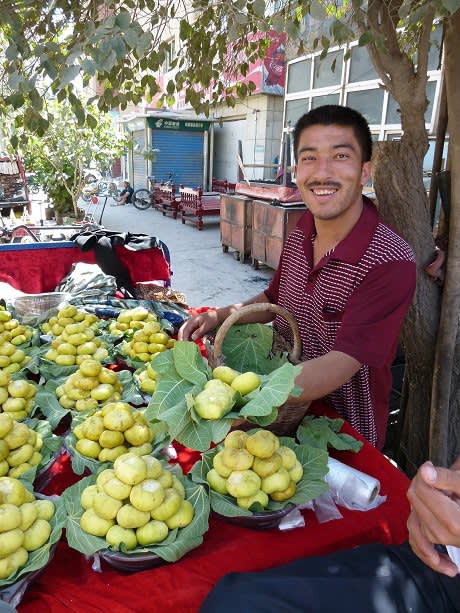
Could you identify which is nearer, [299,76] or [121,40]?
[121,40]

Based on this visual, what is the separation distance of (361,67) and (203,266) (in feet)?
16.8

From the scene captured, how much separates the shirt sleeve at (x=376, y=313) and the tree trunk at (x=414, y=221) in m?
0.71

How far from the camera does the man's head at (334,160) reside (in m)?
1.76

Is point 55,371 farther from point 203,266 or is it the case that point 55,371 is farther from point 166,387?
point 203,266

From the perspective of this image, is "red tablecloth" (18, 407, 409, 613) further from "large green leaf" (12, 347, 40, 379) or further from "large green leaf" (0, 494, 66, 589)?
"large green leaf" (12, 347, 40, 379)

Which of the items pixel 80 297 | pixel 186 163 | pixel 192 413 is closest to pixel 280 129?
pixel 186 163

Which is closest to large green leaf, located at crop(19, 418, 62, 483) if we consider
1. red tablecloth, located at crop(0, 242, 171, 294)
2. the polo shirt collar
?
the polo shirt collar

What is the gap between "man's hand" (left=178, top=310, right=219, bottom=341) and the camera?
198cm

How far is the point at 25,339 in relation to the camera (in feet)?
7.04

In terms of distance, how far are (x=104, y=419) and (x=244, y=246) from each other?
24.1 feet

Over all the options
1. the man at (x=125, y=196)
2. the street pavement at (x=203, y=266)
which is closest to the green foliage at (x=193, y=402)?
the street pavement at (x=203, y=266)

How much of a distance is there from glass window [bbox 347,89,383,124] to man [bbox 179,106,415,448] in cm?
758

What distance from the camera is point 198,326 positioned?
6.64 ft

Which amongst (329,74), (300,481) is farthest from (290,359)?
(329,74)
